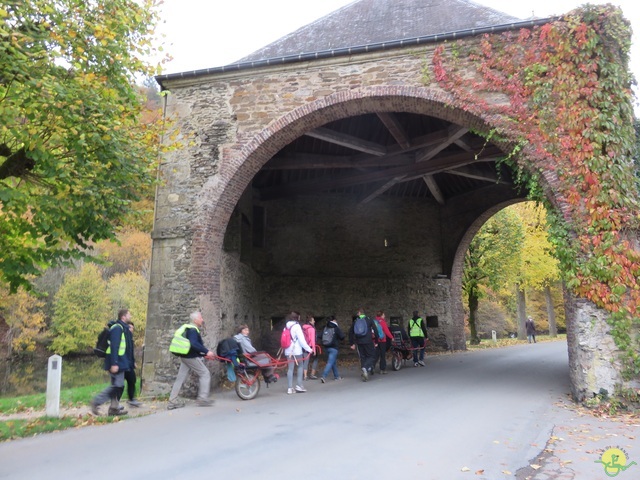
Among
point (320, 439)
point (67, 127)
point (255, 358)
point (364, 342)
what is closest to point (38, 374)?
point (255, 358)

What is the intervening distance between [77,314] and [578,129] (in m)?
27.5

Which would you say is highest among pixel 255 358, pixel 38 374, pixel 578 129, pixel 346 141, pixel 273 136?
pixel 346 141

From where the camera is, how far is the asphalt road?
13.3 feet

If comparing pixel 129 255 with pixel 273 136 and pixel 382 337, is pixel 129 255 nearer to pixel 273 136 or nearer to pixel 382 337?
pixel 382 337

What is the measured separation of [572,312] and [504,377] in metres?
3.07

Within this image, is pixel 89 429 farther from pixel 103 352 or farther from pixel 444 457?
pixel 444 457

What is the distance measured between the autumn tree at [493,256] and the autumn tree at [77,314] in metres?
21.4

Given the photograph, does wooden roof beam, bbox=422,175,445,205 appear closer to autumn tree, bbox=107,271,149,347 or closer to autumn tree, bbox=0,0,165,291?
autumn tree, bbox=0,0,165,291

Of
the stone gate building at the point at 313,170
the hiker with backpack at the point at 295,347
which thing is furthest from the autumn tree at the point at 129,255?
the hiker with backpack at the point at 295,347

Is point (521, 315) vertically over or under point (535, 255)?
under

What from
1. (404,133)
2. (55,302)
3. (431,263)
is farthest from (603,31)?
(55,302)

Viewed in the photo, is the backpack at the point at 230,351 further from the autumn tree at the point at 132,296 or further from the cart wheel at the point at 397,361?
the autumn tree at the point at 132,296

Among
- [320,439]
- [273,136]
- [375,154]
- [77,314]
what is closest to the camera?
[320,439]

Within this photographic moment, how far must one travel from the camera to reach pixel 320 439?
5.00m
